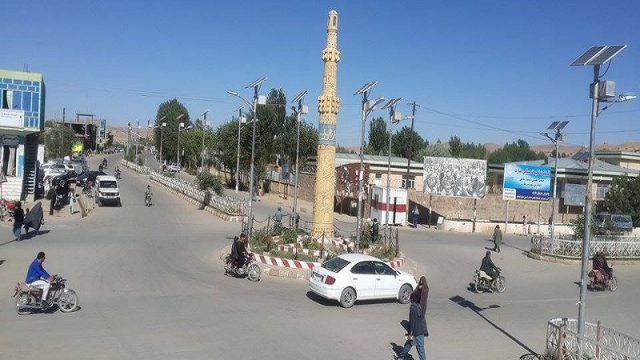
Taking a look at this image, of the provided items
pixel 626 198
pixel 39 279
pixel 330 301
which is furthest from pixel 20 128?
pixel 626 198

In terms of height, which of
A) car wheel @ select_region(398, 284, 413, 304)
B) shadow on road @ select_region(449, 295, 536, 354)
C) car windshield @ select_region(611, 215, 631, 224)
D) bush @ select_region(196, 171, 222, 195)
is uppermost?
bush @ select_region(196, 171, 222, 195)

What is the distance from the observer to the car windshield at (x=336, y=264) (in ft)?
53.5

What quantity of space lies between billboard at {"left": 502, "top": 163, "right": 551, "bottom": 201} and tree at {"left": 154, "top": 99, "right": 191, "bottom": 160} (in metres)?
57.3

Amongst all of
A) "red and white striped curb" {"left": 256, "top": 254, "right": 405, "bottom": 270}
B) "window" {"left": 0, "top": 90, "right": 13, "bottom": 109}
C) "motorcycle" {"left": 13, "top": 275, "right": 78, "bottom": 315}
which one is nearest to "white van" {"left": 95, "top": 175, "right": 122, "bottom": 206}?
"window" {"left": 0, "top": 90, "right": 13, "bottom": 109}

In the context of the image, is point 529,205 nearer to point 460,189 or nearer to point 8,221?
point 460,189

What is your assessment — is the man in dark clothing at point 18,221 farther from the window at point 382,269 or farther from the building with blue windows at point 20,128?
the window at point 382,269

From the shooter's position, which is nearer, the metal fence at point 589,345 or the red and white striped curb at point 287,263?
the metal fence at point 589,345

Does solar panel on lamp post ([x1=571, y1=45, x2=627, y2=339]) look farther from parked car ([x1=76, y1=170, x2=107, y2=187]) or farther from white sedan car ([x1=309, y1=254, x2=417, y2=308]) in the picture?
parked car ([x1=76, y1=170, x2=107, y2=187])

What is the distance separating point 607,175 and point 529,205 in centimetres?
920

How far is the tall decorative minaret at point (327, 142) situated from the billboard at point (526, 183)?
2103cm

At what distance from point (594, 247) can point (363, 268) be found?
58.7ft

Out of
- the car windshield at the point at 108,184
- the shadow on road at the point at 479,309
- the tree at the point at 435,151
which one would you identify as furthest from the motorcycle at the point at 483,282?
the tree at the point at 435,151

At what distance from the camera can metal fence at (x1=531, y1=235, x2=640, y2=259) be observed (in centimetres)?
2833

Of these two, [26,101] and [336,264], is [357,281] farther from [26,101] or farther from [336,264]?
[26,101]
